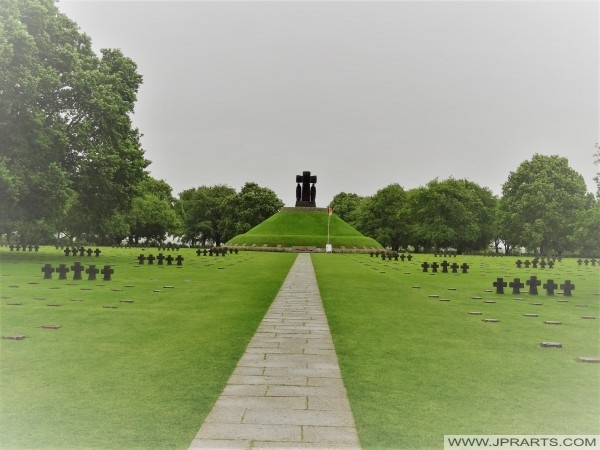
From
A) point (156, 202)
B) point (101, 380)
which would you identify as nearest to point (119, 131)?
point (101, 380)

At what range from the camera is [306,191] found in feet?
354

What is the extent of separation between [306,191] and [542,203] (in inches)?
1716

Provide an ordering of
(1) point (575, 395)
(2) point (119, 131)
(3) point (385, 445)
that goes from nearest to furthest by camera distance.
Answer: (3) point (385, 445) < (1) point (575, 395) < (2) point (119, 131)

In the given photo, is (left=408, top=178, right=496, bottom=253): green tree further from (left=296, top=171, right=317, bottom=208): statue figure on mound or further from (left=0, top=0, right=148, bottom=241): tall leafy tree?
(left=0, top=0, right=148, bottom=241): tall leafy tree

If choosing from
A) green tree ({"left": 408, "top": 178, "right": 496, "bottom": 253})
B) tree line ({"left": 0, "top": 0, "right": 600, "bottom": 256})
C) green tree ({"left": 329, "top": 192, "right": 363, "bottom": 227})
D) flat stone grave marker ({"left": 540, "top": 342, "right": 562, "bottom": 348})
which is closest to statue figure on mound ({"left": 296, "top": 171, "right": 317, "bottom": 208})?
green tree ({"left": 408, "top": 178, "right": 496, "bottom": 253})

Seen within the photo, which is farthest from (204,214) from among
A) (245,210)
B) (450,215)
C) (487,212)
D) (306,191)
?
(487,212)

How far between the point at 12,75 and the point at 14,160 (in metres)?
5.25

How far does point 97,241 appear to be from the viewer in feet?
337

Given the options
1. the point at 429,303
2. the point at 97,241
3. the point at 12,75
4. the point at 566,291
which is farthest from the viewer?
the point at 97,241

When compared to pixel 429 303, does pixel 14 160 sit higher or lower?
higher

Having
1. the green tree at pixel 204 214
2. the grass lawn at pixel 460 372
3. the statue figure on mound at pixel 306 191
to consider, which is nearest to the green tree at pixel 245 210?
the green tree at pixel 204 214

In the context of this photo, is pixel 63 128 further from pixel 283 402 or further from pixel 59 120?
pixel 283 402

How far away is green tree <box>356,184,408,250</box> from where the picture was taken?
369 ft

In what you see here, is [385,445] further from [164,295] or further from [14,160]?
[14,160]
